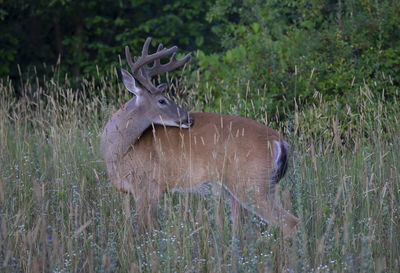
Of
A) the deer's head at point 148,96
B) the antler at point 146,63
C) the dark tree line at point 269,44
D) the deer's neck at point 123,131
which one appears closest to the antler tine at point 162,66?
the antler at point 146,63

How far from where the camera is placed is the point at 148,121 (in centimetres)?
454

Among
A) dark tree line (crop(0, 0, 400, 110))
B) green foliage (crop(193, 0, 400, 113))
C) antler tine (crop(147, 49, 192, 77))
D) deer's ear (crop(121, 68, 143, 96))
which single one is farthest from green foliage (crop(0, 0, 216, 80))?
deer's ear (crop(121, 68, 143, 96))

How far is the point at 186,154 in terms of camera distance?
4141 mm

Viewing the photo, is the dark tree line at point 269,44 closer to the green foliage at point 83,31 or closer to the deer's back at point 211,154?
the green foliage at point 83,31

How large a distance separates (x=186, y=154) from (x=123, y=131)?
0.67m

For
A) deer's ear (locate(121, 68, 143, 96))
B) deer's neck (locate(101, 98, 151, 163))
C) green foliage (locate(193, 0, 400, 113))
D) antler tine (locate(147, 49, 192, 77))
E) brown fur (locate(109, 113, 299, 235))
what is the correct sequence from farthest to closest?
1. green foliage (locate(193, 0, 400, 113))
2. antler tine (locate(147, 49, 192, 77))
3. deer's ear (locate(121, 68, 143, 96))
4. deer's neck (locate(101, 98, 151, 163))
5. brown fur (locate(109, 113, 299, 235))

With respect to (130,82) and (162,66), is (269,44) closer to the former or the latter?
(162,66)

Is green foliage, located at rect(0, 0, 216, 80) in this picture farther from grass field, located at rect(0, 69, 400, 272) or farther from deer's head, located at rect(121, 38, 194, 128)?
grass field, located at rect(0, 69, 400, 272)

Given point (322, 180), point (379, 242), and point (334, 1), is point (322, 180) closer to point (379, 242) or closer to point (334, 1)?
point (379, 242)

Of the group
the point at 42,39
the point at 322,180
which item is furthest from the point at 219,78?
the point at 42,39

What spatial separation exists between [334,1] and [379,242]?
662 cm

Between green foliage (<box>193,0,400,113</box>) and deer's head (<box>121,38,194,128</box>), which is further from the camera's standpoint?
green foliage (<box>193,0,400,113</box>)

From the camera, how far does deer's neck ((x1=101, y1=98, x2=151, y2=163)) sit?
14.6 ft

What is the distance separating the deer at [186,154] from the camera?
12.5 ft
